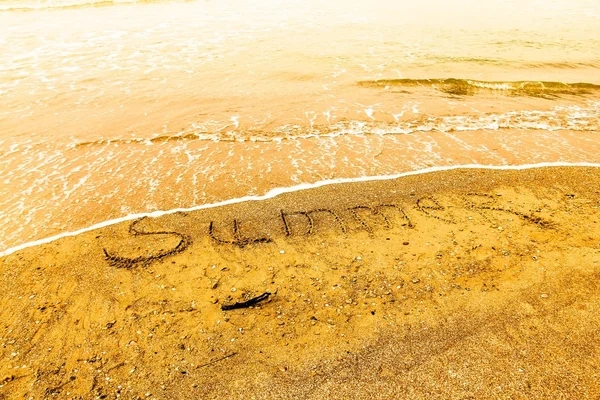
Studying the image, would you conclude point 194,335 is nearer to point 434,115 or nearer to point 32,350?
point 32,350

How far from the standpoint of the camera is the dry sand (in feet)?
12.8

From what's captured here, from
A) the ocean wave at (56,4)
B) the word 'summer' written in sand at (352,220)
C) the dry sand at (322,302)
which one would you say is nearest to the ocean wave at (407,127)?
the dry sand at (322,302)

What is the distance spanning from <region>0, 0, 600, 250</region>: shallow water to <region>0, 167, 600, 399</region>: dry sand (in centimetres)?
141

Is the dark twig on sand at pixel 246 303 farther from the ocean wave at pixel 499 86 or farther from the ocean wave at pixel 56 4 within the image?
the ocean wave at pixel 56 4

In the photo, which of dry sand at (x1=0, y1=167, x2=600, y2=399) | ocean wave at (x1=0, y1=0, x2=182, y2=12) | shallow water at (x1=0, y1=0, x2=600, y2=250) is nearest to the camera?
dry sand at (x1=0, y1=167, x2=600, y2=399)

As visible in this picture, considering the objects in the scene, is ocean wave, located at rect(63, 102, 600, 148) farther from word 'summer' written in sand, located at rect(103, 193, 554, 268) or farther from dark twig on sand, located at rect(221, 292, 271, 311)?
dark twig on sand, located at rect(221, 292, 271, 311)

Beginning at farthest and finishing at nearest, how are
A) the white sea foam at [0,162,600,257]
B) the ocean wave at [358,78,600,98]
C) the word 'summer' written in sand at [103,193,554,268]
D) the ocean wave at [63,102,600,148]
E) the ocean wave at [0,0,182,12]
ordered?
the ocean wave at [0,0,182,12], the ocean wave at [358,78,600,98], the ocean wave at [63,102,600,148], the white sea foam at [0,162,600,257], the word 'summer' written in sand at [103,193,554,268]

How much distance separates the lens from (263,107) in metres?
11.5

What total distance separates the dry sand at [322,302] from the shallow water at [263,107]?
1410 millimetres

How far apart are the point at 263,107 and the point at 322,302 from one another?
8.33 meters

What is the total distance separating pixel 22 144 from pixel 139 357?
823 centimetres

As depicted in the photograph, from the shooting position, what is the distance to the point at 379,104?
467 inches

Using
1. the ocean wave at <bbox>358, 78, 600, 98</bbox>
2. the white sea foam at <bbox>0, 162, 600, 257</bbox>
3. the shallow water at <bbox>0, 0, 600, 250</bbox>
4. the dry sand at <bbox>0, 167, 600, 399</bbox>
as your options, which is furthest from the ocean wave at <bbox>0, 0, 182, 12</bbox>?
the dry sand at <bbox>0, 167, 600, 399</bbox>

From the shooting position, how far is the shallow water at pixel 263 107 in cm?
774
